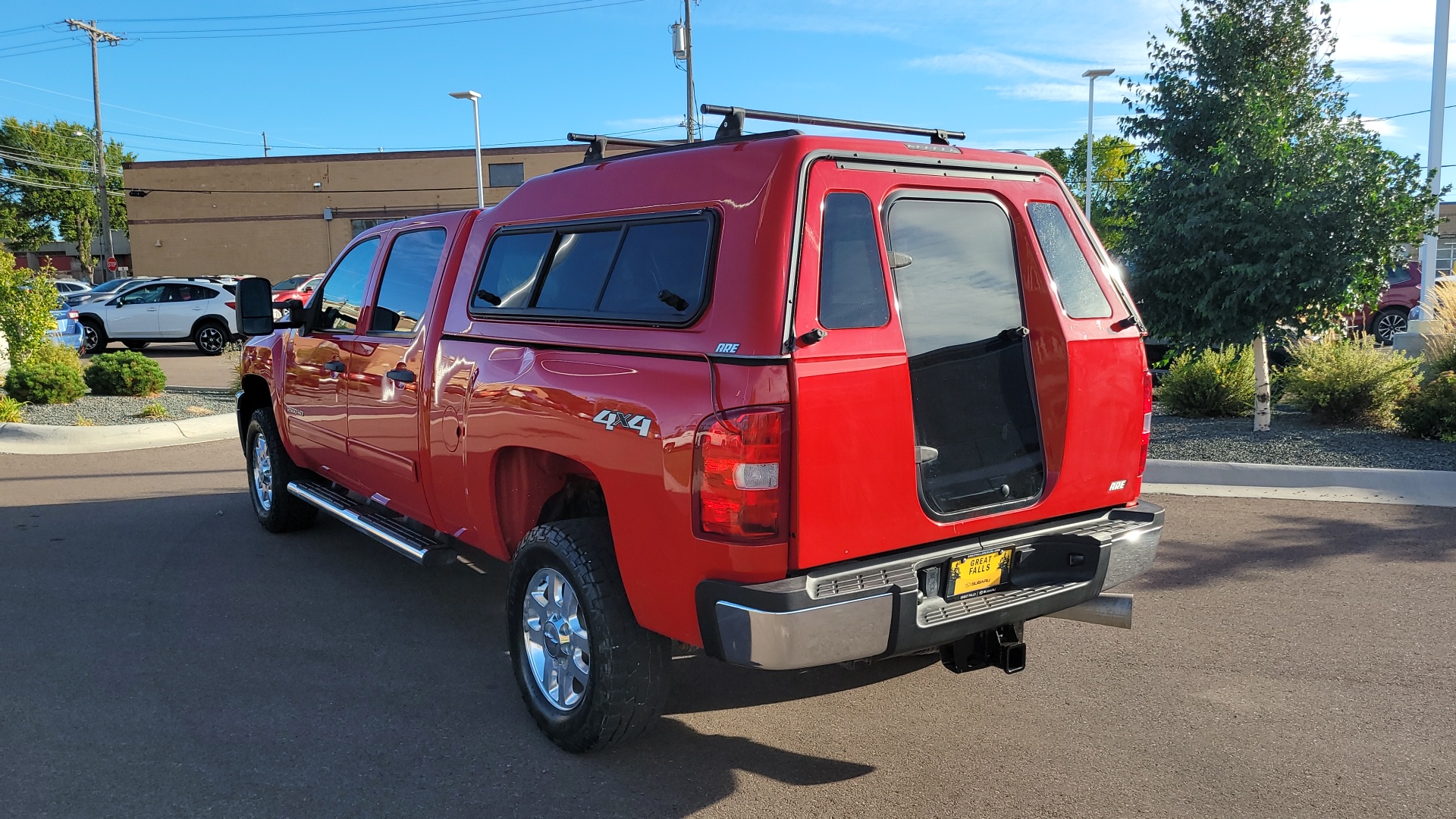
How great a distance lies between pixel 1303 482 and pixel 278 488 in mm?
7624

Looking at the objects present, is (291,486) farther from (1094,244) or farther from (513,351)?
(1094,244)

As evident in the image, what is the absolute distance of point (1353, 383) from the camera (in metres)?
9.79

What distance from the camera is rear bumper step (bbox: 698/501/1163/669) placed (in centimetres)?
290

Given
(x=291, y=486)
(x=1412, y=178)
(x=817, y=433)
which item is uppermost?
(x=1412, y=178)

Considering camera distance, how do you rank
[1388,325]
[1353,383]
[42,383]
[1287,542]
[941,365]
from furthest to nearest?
[1388,325]
[42,383]
[1353,383]
[1287,542]
[941,365]

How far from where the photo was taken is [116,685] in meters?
4.25

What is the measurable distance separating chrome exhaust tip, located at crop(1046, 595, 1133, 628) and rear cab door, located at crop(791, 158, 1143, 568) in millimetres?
357

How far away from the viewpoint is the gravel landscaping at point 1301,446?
827cm

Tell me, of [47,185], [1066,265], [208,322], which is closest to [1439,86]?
[1066,265]

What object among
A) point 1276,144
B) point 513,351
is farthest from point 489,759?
point 1276,144

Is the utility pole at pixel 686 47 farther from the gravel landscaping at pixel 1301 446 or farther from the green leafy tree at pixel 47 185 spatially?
the green leafy tree at pixel 47 185

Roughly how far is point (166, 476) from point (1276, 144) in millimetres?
10335

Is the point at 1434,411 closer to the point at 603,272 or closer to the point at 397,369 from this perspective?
the point at 603,272

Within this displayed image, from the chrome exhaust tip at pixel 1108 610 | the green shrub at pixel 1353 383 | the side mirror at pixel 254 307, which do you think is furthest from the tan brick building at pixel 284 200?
the chrome exhaust tip at pixel 1108 610
